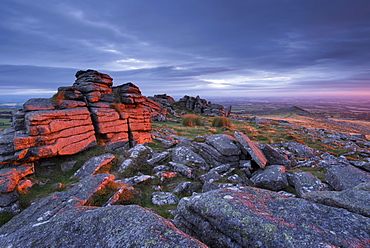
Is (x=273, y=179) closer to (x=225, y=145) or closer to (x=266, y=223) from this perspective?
(x=225, y=145)

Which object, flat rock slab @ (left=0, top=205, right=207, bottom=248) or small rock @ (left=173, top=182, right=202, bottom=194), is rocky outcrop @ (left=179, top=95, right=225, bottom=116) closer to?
small rock @ (left=173, top=182, right=202, bottom=194)

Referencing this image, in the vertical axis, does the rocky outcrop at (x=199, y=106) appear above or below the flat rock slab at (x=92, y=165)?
above

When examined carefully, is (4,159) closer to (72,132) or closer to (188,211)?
(72,132)

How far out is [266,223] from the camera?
3883 millimetres

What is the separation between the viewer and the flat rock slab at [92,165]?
40.5 feet

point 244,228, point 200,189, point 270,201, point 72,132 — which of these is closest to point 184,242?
point 244,228

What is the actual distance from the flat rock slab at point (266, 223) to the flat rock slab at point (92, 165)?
9969mm

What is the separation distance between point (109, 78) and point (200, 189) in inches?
698

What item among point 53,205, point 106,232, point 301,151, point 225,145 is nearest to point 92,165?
point 53,205

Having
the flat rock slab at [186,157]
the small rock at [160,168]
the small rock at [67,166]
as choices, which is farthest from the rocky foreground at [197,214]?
the flat rock slab at [186,157]

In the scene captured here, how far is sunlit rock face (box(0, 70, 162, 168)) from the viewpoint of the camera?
12.2 m

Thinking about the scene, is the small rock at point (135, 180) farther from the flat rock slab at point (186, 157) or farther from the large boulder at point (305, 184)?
the large boulder at point (305, 184)

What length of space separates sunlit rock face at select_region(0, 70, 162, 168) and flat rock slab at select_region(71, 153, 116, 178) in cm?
236

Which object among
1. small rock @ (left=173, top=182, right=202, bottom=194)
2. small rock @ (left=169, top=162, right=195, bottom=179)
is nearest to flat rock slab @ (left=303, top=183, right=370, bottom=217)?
small rock @ (left=173, top=182, right=202, bottom=194)
